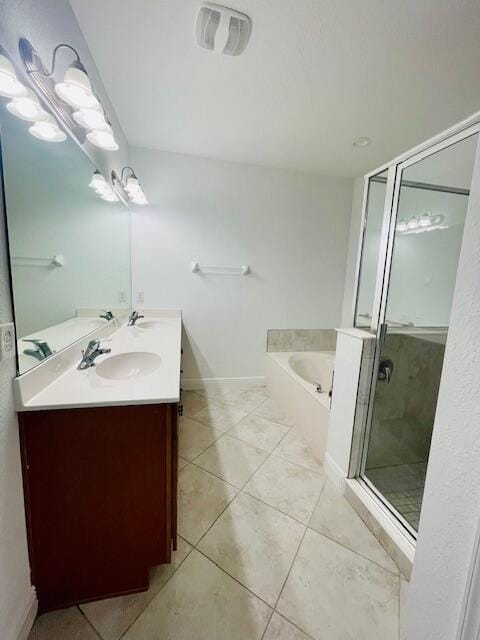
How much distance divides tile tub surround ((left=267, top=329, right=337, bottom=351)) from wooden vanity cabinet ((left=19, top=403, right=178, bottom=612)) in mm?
2135

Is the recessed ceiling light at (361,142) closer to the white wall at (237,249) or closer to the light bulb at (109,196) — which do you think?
the white wall at (237,249)

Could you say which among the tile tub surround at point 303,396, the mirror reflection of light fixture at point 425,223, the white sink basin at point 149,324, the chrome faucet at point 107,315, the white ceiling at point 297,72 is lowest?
the tile tub surround at point 303,396

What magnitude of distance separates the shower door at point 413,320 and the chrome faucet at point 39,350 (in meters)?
1.61

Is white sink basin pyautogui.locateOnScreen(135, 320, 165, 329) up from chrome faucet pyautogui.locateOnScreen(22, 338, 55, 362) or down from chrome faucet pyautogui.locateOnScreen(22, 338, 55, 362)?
down

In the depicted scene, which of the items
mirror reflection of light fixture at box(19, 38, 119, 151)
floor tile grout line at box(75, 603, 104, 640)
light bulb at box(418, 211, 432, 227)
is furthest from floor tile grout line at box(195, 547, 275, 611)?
light bulb at box(418, 211, 432, 227)

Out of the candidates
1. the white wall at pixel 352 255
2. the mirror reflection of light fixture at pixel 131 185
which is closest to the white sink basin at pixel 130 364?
the mirror reflection of light fixture at pixel 131 185

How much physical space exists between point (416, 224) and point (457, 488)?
175 cm

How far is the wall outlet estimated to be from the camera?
76cm

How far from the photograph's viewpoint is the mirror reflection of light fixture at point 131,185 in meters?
2.03

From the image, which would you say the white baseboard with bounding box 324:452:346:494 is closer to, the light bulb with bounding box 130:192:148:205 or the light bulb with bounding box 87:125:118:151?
the light bulb with bounding box 87:125:118:151

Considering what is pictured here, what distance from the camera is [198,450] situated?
6.19 feet

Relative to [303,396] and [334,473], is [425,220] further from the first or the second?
[334,473]

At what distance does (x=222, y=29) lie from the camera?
1.25 m

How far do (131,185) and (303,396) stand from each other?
7.34 ft
